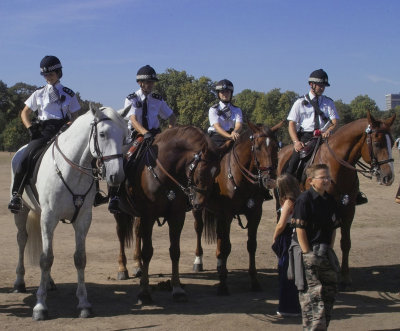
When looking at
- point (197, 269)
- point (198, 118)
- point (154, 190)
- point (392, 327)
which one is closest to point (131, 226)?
point (197, 269)

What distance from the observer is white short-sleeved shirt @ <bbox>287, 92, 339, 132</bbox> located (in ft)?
30.6

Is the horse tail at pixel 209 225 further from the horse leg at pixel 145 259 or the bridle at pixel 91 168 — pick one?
the bridle at pixel 91 168

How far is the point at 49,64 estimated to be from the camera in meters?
7.73

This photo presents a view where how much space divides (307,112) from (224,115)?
5.42 feet

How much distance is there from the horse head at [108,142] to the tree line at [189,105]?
36.8 metres

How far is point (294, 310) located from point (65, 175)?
3539 mm

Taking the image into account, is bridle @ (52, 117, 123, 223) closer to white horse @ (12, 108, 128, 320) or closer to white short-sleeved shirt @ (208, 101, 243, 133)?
white horse @ (12, 108, 128, 320)

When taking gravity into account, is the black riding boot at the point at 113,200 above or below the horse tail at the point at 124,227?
above

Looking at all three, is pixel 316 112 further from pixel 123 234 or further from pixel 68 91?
pixel 68 91


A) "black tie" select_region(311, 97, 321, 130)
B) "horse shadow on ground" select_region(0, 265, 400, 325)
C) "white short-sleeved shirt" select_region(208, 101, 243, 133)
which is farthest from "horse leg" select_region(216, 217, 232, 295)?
"black tie" select_region(311, 97, 321, 130)

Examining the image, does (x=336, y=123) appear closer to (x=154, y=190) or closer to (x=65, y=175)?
(x=154, y=190)

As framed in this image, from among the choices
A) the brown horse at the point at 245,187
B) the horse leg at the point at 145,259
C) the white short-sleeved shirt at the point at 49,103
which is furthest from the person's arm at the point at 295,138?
the white short-sleeved shirt at the point at 49,103

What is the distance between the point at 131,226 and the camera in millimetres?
9594

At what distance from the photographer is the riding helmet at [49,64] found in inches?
304
